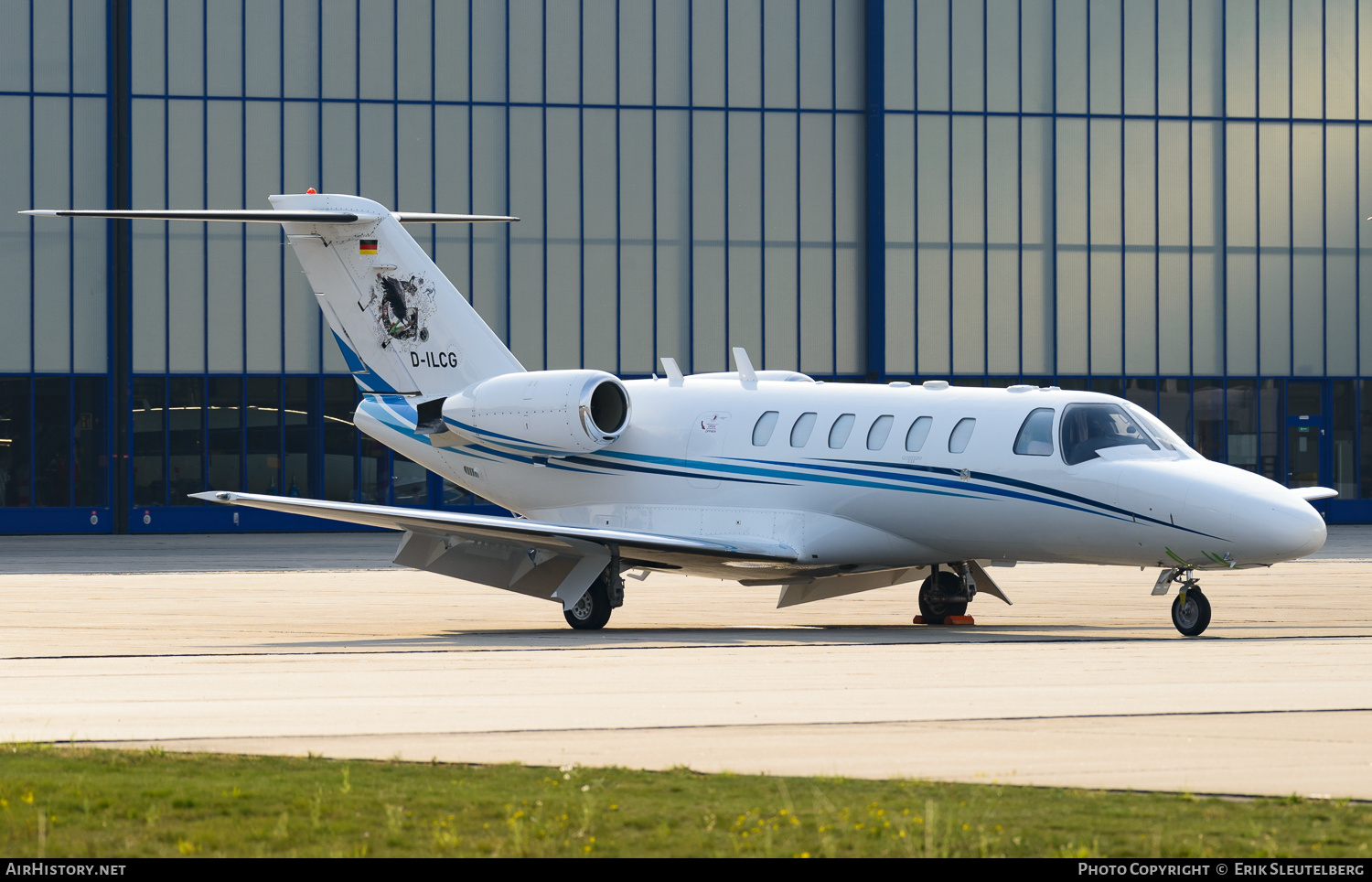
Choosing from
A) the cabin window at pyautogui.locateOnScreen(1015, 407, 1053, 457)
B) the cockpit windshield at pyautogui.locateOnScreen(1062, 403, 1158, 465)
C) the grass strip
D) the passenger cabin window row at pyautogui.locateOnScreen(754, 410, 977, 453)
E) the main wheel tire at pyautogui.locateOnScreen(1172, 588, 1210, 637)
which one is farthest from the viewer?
the passenger cabin window row at pyautogui.locateOnScreen(754, 410, 977, 453)

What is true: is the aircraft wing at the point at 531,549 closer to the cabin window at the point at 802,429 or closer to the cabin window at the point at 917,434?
the cabin window at the point at 802,429

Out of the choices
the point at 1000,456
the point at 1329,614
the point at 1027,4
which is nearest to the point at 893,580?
the point at 1000,456

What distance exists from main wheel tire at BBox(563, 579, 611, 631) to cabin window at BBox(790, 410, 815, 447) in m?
2.84

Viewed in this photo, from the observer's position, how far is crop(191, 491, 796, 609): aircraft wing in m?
18.7

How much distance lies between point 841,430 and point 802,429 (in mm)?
523

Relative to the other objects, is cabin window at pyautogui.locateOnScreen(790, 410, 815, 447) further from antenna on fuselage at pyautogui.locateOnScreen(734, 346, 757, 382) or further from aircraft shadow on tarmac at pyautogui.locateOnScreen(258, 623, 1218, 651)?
aircraft shadow on tarmac at pyautogui.locateOnScreen(258, 623, 1218, 651)

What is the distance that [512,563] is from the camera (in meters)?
19.7

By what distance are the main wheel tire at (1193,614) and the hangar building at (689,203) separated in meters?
27.1

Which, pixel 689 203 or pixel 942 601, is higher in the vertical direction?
pixel 689 203

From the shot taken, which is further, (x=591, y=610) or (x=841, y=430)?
(x=841, y=430)

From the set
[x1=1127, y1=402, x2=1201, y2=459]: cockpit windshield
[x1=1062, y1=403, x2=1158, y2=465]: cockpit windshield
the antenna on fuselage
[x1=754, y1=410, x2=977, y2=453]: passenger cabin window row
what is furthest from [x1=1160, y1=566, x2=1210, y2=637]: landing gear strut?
the antenna on fuselage

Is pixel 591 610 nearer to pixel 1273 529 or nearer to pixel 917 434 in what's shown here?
pixel 917 434

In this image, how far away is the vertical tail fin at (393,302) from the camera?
2291cm

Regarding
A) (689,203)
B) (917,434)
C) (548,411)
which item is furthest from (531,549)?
(689,203)
